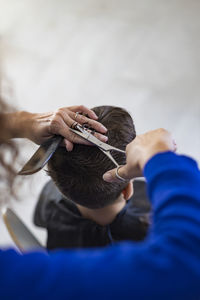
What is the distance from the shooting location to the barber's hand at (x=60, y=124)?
2.64 ft

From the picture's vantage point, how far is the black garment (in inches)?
41.3

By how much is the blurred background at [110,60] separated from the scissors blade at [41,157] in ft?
2.36

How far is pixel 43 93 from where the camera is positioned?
1.93m

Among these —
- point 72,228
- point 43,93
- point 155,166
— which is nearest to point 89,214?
point 72,228

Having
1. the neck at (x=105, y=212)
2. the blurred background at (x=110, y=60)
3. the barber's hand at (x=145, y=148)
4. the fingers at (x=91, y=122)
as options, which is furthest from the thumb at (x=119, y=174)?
the blurred background at (x=110, y=60)

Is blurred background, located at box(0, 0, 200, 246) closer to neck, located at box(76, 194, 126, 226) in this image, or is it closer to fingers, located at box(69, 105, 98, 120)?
neck, located at box(76, 194, 126, 226)

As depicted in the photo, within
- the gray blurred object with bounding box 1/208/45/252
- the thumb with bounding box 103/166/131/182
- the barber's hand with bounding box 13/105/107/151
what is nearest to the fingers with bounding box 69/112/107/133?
the barber's hand with bounding box 13/105/107/151

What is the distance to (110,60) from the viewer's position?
1.96 m

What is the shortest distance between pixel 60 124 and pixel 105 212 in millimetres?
304

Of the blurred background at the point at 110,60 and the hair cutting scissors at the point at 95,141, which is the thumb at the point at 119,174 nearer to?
the hair cutting scissors at the point at 95,141

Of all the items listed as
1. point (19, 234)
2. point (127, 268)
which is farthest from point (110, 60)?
point (127, 268)

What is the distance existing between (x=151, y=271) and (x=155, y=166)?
6.1 inches

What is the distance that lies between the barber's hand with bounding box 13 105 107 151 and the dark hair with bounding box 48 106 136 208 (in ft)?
0.08

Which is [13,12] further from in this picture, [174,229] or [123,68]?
[174,229]
